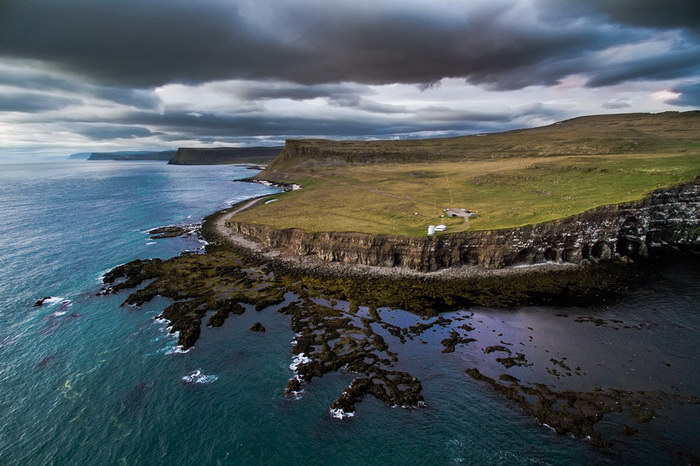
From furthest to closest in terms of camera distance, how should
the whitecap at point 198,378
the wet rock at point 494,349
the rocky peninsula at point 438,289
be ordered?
the wet rock at point 494,349
the whitecap at point 198,378
the rocky peninsula at point 438,289

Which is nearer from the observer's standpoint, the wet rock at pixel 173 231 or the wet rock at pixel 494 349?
the wet rock at pixel 494 349

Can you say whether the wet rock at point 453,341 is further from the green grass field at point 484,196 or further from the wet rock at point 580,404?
the green grass field at point 484,196

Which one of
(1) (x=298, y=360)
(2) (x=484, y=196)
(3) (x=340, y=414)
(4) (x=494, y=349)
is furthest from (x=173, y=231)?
Result: (2) (x=484, y=196)

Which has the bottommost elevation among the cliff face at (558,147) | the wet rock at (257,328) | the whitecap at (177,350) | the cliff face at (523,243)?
the whitecap at (177,350)

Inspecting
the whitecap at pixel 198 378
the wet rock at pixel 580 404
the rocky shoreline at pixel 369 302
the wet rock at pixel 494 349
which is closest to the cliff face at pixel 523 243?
the rocky shoreline at pixel 369 302

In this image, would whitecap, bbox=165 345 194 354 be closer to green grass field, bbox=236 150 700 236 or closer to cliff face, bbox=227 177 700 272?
cliff face, bbox=227 177 700 272

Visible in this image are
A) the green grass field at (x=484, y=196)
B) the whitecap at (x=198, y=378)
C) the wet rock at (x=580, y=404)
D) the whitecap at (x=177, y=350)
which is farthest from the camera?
the green grass field at (x=484, y=196)

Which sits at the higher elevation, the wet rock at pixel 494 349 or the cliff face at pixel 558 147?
the cliff face at pixel 558 147

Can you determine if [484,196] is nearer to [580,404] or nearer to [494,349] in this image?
[494,349]
